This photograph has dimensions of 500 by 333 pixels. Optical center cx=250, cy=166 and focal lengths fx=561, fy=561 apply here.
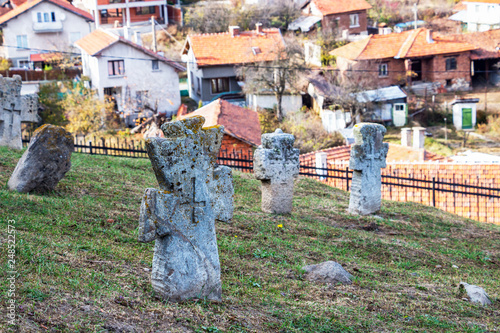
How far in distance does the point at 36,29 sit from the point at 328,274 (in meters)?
46.9

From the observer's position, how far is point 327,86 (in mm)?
39688

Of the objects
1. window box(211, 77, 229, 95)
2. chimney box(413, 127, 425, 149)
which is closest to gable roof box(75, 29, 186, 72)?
window box(211, 77, 229, 95)

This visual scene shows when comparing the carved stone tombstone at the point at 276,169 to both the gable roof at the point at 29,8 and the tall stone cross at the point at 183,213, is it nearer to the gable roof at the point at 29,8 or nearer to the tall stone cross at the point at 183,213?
the tall stone cross at the point at 183,213

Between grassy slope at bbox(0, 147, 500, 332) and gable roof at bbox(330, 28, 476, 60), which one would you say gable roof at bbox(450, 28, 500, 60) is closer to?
gable roof at bbox(330, 28, 476, 60)

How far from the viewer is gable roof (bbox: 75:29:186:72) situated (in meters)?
37.0

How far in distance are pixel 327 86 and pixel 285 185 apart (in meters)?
29.9

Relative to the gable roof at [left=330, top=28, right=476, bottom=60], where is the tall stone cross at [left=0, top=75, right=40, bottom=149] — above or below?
below

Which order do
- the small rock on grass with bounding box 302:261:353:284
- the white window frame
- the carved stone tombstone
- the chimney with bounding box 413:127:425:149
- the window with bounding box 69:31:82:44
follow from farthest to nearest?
the window with bounding box 69:31:82:44, the white window frame, the chimney with bounding box 413:127:425:149, the carved stone tombstone, the small rock on grass with bounding box 302:261:353:284

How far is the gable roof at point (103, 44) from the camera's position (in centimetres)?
3697

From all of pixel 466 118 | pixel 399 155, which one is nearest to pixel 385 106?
pixel 466 118

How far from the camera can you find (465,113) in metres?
38.5

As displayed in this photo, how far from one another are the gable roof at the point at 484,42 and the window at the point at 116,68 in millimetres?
26665

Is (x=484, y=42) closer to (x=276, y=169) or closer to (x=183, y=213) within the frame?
(x=276, y=169)

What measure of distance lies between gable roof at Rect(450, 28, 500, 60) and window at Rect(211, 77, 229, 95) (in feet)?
62.9
